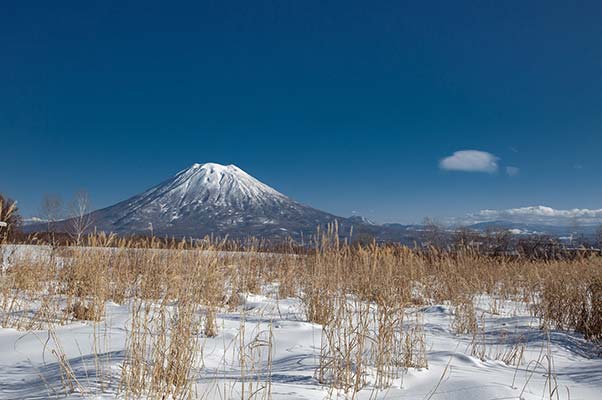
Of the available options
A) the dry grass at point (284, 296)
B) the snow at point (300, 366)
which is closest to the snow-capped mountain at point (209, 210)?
the dry grass at point (284, 296)

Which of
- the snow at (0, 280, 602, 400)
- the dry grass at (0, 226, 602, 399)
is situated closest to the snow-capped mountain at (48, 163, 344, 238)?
the dry grass at (0, 226, 602, 399)

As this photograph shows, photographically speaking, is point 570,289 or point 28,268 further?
point 28,268

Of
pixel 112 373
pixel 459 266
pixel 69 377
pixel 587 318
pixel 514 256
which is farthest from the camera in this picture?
pixel 514 256

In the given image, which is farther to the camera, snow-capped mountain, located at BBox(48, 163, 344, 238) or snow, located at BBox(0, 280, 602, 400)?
snow-capped mountain, located at BBox(48, 163, 344, 238)

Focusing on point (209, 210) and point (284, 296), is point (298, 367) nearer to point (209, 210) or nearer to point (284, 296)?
point (284, 296)

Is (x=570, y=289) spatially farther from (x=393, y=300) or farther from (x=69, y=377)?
(x=69, y=377)

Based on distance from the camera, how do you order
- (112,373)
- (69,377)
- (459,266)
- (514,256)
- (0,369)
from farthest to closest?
(514,256)
(459,266)
(0,369)
(112,373)
(69,377)

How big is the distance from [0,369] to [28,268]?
10.4 feet

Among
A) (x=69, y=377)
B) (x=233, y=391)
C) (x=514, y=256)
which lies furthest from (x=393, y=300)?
(x=514, y=256)

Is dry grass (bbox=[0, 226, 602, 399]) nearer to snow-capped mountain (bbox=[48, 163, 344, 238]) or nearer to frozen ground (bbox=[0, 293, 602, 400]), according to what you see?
frozen ground (bbox=[0, 293, 602, 400])

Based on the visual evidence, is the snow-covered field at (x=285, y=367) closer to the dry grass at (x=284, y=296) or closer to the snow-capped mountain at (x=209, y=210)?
the dry grass at (x=284, y=296)

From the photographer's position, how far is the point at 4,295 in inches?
173

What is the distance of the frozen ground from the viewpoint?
2311 millimetres

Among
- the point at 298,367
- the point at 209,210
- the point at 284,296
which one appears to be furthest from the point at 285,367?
the point at 209,210
